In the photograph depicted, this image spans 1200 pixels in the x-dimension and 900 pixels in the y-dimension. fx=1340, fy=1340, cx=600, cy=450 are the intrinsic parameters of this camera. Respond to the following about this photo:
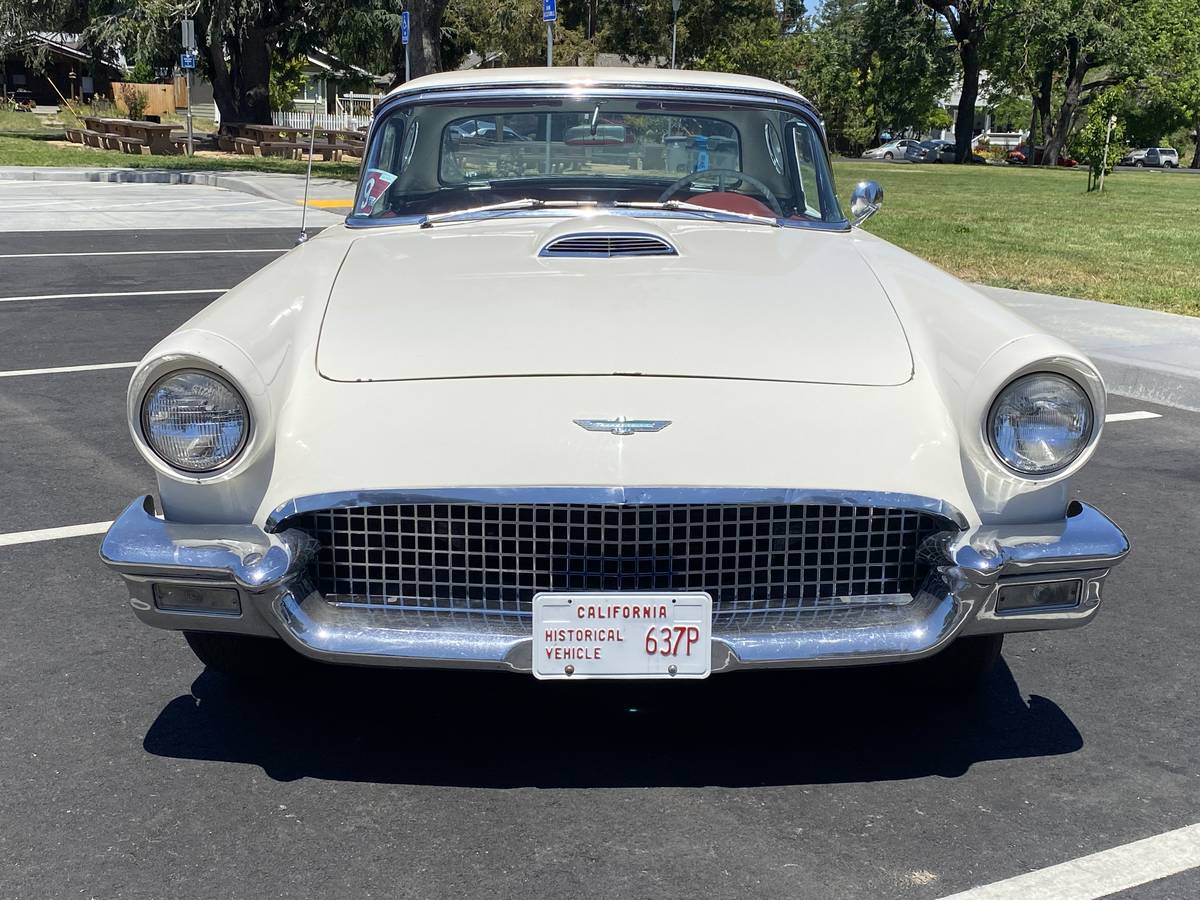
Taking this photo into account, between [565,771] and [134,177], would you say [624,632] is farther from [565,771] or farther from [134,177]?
[134,177]

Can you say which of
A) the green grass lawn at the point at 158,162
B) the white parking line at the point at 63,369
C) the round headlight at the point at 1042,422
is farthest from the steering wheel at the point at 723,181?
the green grass lawn at the point at 158,162

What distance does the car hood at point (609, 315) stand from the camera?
302cm

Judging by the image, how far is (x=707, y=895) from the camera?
2615 mm

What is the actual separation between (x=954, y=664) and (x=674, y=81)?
2.23 m

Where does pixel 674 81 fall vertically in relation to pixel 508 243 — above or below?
above

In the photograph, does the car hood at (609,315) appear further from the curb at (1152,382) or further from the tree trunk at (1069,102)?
the tree trunk at (1069,102)

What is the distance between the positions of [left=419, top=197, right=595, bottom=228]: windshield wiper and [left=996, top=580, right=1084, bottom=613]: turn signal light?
2.01m

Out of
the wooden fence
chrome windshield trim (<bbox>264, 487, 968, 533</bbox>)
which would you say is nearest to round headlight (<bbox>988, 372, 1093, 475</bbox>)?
chrome windshield trim (<bbox>264, 487, 968, 533</bbox>)

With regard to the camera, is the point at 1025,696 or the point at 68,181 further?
the point at 68,181

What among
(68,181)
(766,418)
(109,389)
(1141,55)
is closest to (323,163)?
(68,181)

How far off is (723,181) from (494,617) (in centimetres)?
219

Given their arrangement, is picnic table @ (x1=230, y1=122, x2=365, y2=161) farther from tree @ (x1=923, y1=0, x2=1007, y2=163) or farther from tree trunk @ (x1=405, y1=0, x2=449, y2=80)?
tree @ (x1=923, y1=0, x2=1007, y2=163)

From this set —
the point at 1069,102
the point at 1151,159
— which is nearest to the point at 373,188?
the point at 1069,102

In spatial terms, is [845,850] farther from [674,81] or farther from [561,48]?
[561,48]
